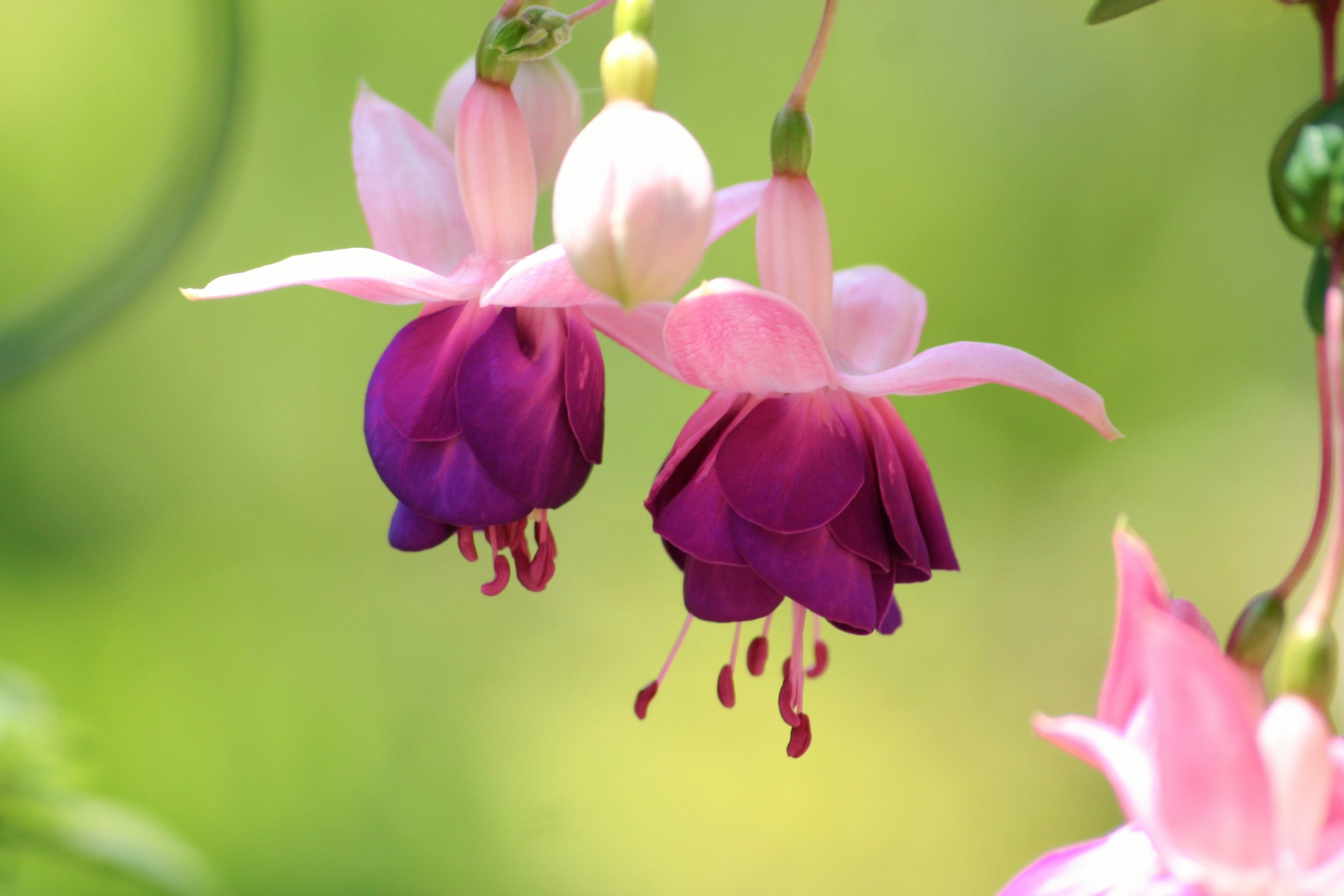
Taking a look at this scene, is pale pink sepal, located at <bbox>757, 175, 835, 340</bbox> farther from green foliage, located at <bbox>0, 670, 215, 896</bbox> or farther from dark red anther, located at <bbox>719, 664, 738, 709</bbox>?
green foliage, located at <bbox>0, 670, 215, 896</bbox>

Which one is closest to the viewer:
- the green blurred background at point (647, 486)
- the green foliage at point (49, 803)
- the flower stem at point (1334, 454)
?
the flower stem at point (1334, 454)

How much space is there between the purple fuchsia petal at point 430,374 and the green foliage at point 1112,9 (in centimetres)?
21

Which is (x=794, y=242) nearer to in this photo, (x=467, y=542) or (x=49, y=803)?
(x=467, y=542)

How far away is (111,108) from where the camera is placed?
1430mm

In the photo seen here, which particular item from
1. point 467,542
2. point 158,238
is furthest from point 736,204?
point 158,238

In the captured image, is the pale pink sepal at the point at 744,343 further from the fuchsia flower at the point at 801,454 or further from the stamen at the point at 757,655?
the stamen at the point at 757,655

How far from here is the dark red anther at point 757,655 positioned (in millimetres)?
428

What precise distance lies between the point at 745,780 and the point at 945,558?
3.98ft

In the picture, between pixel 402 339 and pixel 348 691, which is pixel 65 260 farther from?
pixel 402 339

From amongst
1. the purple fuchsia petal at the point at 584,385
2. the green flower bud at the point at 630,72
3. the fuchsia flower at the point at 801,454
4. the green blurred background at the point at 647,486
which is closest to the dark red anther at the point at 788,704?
the fuchsia flower at the point at 801,454

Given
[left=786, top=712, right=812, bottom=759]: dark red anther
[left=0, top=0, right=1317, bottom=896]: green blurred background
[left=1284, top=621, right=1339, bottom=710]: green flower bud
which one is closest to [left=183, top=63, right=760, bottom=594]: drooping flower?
[left=786, top=712, right=812, bottom=759]: dark red anther

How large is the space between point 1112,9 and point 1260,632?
0.18 metres

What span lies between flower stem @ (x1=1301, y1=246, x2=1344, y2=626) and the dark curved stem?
760 mm

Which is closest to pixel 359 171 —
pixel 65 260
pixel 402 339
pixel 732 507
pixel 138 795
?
pixel 402 339
